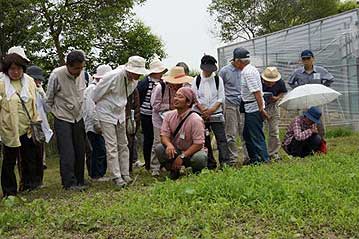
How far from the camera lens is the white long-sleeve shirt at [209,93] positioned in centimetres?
753

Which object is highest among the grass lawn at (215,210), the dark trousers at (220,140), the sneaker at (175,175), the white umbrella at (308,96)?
the white umbrella at (308,96)

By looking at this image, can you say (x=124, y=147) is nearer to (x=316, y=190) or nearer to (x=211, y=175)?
(x=211, y=175)

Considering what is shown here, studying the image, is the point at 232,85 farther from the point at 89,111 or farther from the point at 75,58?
the point at 75,58

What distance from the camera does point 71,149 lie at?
21.9ft

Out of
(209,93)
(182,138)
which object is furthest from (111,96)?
(209,93)

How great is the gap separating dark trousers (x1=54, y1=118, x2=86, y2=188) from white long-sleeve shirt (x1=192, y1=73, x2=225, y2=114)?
1.59 m

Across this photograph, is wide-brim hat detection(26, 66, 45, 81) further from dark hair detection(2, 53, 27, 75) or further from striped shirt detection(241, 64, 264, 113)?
striped shirt detection(241, 64, 264, 113)

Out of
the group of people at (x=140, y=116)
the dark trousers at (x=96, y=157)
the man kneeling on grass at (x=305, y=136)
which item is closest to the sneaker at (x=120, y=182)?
the group of people at (x=140, y=116)

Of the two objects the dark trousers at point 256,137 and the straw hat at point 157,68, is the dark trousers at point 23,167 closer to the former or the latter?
the straw hat at point 157,68

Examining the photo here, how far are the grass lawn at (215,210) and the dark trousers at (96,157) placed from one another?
1.72 metres

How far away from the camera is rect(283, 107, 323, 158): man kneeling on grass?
302 inches

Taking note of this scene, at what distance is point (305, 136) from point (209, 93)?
55.6 inches

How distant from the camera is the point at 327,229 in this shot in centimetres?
414

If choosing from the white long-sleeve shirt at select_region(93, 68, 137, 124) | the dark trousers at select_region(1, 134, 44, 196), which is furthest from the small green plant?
the dark trousers at select_region(1, 134, 44, 196)
